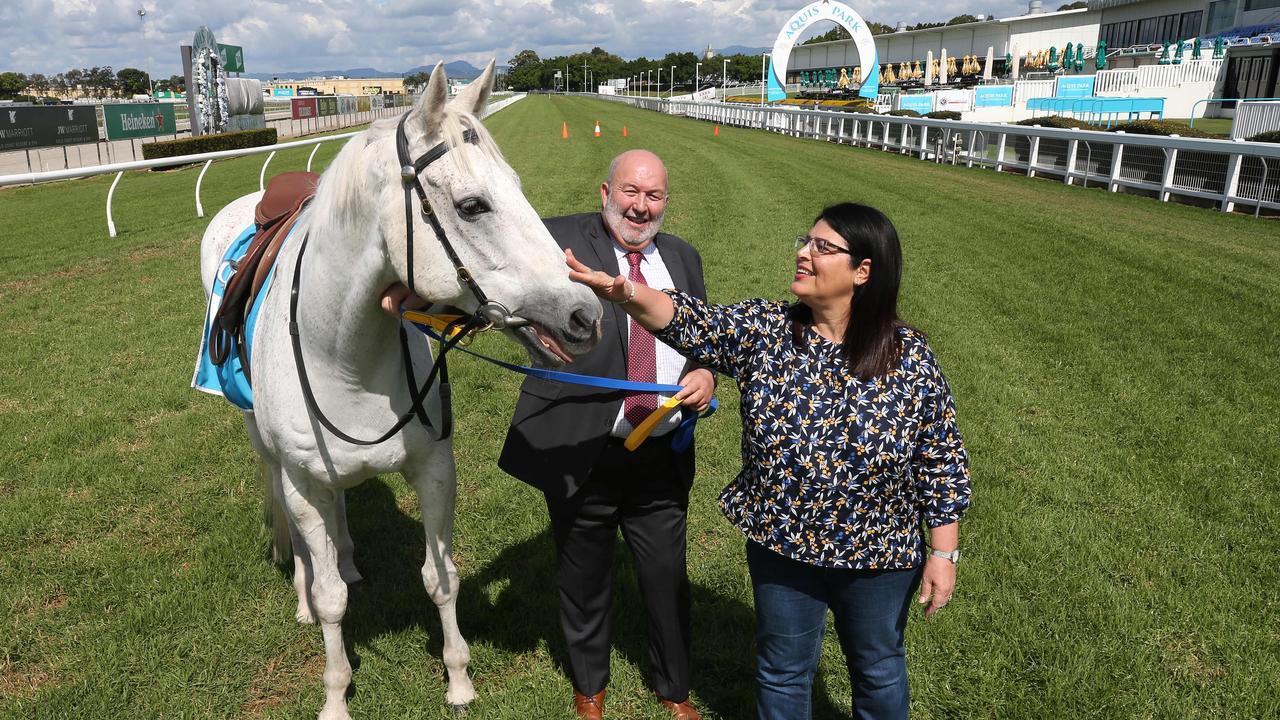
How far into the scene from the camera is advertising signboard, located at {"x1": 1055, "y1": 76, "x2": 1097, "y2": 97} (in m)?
33.7

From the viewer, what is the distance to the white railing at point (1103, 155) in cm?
1221

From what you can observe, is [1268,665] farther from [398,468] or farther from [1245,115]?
[1245,115]

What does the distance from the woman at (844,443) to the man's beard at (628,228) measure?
1.63 feet

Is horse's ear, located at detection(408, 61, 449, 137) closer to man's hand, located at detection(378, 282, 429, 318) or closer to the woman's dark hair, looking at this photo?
man's hand, located at detection(378, 282, 429, 318)

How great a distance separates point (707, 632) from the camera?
138 inches

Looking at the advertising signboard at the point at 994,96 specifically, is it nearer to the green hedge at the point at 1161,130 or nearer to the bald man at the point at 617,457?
the green hedge at the point at 1161,130

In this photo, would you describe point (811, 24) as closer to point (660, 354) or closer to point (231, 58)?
point (231, 58)

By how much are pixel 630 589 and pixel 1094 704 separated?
197cm

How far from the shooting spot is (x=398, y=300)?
7.66 ft

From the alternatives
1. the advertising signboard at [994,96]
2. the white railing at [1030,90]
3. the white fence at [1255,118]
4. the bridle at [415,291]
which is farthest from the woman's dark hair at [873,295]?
the white railing at [1030,90]

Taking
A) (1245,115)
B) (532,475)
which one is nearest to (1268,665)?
(532,475)

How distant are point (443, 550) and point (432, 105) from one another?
1.67 metres

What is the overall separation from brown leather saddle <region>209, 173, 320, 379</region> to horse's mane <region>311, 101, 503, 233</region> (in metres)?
0.73

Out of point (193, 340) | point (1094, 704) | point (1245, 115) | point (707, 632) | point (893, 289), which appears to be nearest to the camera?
point (893, 289)
